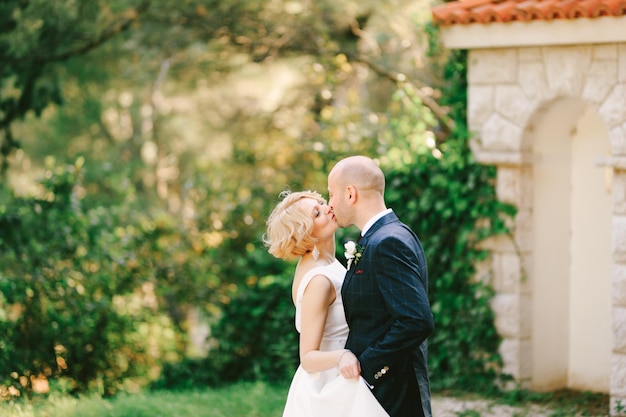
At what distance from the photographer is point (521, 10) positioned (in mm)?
7070

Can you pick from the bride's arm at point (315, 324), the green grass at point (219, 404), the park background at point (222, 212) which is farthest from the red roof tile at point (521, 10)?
the bride's arm at point (315, 324)

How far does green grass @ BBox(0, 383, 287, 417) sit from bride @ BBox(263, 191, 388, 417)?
9.16 feet

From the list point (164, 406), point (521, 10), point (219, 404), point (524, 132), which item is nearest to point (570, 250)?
point (524, 132)

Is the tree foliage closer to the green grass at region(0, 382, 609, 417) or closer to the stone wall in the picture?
the stone wall

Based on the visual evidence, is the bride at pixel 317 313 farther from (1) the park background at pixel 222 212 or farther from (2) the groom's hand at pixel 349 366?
(1) the park background at pixel 222 212

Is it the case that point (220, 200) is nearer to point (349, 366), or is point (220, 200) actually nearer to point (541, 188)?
point (541, 188)

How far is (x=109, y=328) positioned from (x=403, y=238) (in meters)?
6.38

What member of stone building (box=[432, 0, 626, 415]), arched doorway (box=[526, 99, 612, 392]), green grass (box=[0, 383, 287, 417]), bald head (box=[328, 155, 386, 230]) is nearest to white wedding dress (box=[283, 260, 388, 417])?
bald head (box=[328, 155, 386, 230])

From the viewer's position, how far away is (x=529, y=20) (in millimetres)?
7090

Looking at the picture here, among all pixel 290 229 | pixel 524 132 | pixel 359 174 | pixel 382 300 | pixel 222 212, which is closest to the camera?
pixel 382 300

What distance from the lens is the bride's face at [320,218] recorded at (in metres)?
4.07

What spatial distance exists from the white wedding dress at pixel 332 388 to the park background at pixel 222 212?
2.89m

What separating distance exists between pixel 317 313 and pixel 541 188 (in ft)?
13.6

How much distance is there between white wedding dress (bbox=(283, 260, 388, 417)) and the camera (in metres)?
3.83
